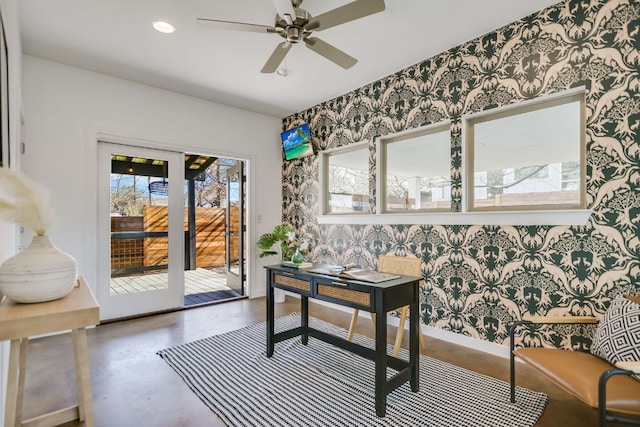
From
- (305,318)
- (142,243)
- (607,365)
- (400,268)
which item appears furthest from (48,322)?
(142,243)

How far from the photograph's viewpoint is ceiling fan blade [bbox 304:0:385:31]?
1.94m

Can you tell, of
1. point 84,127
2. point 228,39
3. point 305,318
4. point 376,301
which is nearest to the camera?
point 376,301

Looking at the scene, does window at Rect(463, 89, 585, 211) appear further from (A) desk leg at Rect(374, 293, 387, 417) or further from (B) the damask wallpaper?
(A) desk leg at Rect(374, 293, 387, 417)

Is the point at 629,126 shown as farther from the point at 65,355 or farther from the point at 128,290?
the point at 128,290

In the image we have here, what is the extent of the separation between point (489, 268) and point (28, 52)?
4860mm

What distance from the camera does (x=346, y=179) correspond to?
14.4ft

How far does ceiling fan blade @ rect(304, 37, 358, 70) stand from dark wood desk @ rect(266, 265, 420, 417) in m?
1.73

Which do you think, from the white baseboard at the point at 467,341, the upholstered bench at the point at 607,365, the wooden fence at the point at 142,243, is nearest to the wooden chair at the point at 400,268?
the white baseboard at the point at 467,341

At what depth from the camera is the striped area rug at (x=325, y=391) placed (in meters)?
1.91

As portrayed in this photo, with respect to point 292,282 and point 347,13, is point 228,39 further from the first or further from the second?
point 292,282

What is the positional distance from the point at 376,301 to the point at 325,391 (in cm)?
82

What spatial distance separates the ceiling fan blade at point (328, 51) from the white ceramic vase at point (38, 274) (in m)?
2.06

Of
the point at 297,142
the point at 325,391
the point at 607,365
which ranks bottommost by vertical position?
the point at 325,391

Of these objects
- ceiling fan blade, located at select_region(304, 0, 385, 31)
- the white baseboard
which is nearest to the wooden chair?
the white baseboard
